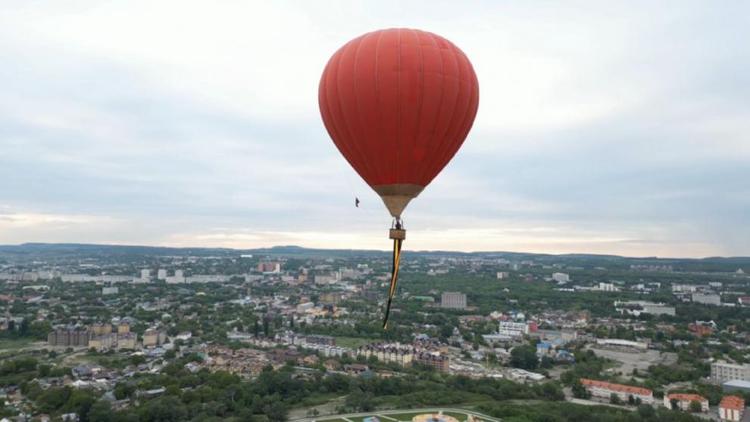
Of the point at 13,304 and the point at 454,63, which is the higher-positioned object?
the point at 454,63

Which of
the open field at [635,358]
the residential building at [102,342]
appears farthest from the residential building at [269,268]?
→ the open field at [635,358]

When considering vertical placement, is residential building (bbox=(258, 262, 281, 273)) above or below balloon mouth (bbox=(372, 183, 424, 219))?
below

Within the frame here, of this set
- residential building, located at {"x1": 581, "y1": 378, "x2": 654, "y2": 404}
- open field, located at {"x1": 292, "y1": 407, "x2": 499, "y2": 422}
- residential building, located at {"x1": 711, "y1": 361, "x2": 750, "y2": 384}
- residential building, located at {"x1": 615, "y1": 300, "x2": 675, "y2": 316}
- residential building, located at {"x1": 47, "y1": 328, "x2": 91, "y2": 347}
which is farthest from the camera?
residential building, located at {"x1": 615, "y1": 300, "x2": 675, "y2": 316}

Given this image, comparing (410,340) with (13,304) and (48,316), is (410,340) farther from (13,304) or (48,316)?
(13,304)

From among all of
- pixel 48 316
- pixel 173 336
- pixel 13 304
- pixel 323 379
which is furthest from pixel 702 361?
pixel 13 304

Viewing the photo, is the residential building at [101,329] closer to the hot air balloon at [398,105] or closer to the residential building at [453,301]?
the residential building at [453,301]

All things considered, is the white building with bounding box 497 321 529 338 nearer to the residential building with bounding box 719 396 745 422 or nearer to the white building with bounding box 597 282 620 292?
the residential building with bounding box 719 396 745 422

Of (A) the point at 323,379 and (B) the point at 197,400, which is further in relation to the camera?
(A) the point at 323,379

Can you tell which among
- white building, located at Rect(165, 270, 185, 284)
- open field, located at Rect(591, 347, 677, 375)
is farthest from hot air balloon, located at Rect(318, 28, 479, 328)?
white building, located at Rect(165, 270, 185, 284)
